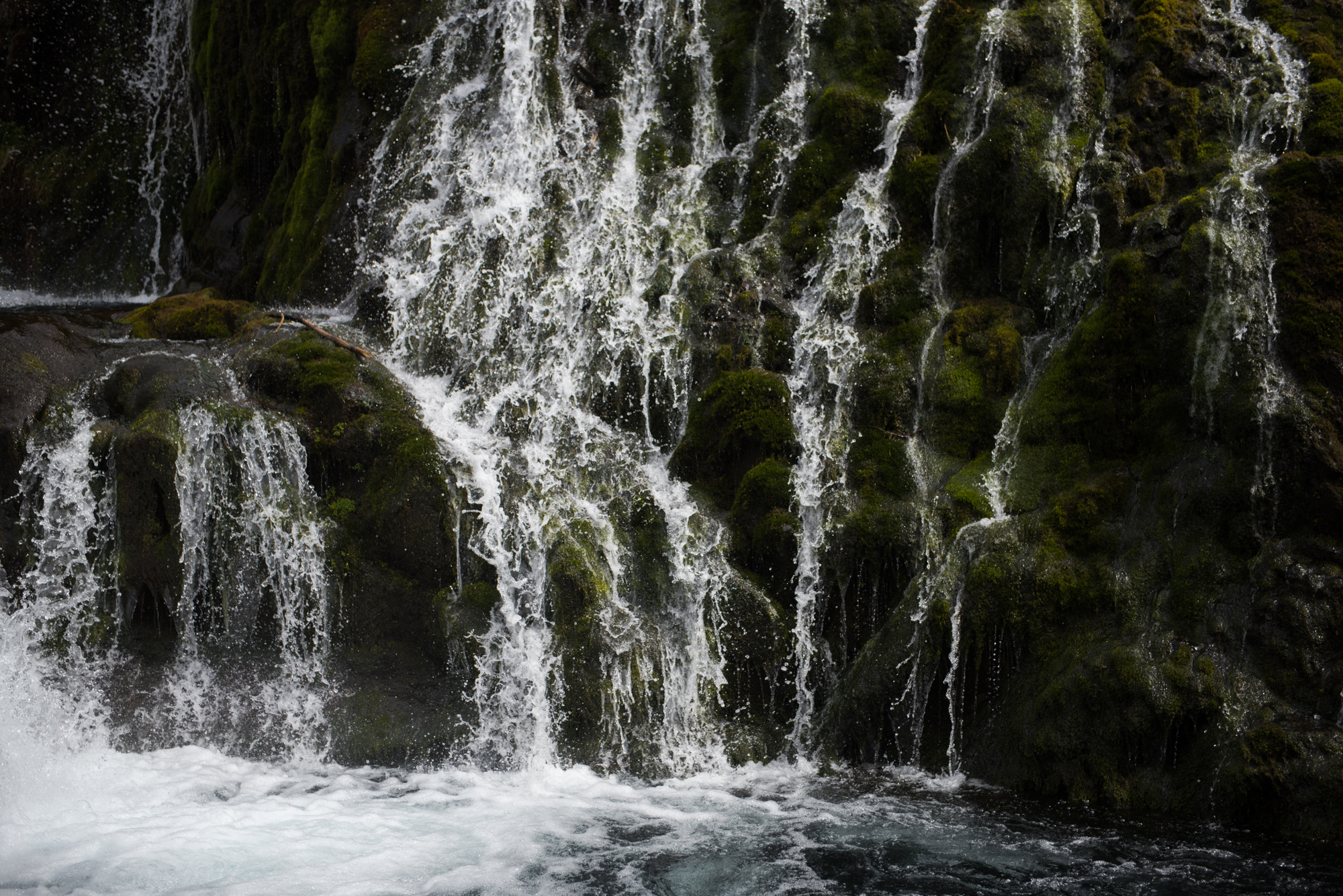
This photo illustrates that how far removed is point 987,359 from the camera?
10.3m

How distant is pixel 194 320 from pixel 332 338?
2.53m

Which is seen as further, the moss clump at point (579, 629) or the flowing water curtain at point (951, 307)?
the moss clump at point (579, 629)

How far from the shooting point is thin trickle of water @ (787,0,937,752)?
9609 millimetres

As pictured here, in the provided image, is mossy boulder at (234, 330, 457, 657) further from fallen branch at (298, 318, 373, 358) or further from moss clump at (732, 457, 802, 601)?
moss clump at (732, 457, 802, 601)

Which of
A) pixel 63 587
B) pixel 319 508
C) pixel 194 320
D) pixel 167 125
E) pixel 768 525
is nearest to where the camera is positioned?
pixel 63 587

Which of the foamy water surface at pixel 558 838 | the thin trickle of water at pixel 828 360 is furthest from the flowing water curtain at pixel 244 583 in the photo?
the thin trickle of water at pixel 828 360

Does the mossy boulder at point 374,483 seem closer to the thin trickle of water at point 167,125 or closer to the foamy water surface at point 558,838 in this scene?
the foamy water surface at point 558,838

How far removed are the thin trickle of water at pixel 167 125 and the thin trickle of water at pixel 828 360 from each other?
1252 centimetres

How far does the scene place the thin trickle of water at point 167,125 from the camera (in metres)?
18.7

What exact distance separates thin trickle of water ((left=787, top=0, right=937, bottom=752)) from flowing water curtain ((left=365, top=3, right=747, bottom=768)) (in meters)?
0.83

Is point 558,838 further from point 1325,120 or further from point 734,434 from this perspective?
point 1325,120

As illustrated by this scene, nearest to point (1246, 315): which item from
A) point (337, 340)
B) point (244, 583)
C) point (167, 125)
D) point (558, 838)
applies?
point (558, 838)

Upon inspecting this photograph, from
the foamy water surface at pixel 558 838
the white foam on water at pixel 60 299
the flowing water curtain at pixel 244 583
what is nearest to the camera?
the foamy water surface at pixel 558 838

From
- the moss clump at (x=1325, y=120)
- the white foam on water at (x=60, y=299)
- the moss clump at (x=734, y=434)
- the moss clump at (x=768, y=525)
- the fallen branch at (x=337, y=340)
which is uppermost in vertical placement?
the moss clump at (x=1325, y=120)
